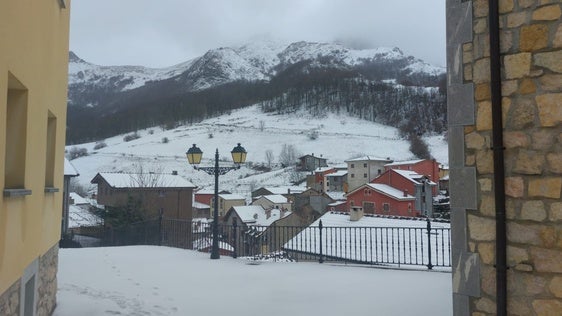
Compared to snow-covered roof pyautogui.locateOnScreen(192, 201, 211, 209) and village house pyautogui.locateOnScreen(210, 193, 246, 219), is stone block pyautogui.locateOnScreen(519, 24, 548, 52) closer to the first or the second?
village house pyautogui.locateOnScreen(210, 193, 246, 219)

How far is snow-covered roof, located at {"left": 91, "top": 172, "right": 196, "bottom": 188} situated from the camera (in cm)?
4223

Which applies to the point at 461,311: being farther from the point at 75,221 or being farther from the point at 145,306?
the point at 75,221

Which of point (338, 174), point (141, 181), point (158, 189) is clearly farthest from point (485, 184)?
point (338, 174)

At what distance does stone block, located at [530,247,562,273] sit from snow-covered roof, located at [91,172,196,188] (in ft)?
131

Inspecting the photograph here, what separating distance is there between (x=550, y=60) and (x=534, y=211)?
1220 millimetres

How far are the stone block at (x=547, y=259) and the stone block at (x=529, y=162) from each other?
624mm

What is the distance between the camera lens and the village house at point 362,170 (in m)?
66.6

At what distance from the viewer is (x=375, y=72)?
191250 mm

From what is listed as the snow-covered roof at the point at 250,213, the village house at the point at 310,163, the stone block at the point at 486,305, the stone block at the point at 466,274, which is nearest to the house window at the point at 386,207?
the snow-covered roof at the point at 250,213

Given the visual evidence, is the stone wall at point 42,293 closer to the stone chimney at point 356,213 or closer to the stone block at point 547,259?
the stone block at point 547,259

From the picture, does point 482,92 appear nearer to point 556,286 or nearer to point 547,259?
point 547,259

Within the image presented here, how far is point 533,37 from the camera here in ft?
12.1

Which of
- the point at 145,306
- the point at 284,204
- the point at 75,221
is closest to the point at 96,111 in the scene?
the point at 284,204

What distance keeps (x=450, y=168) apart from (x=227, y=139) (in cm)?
10105
